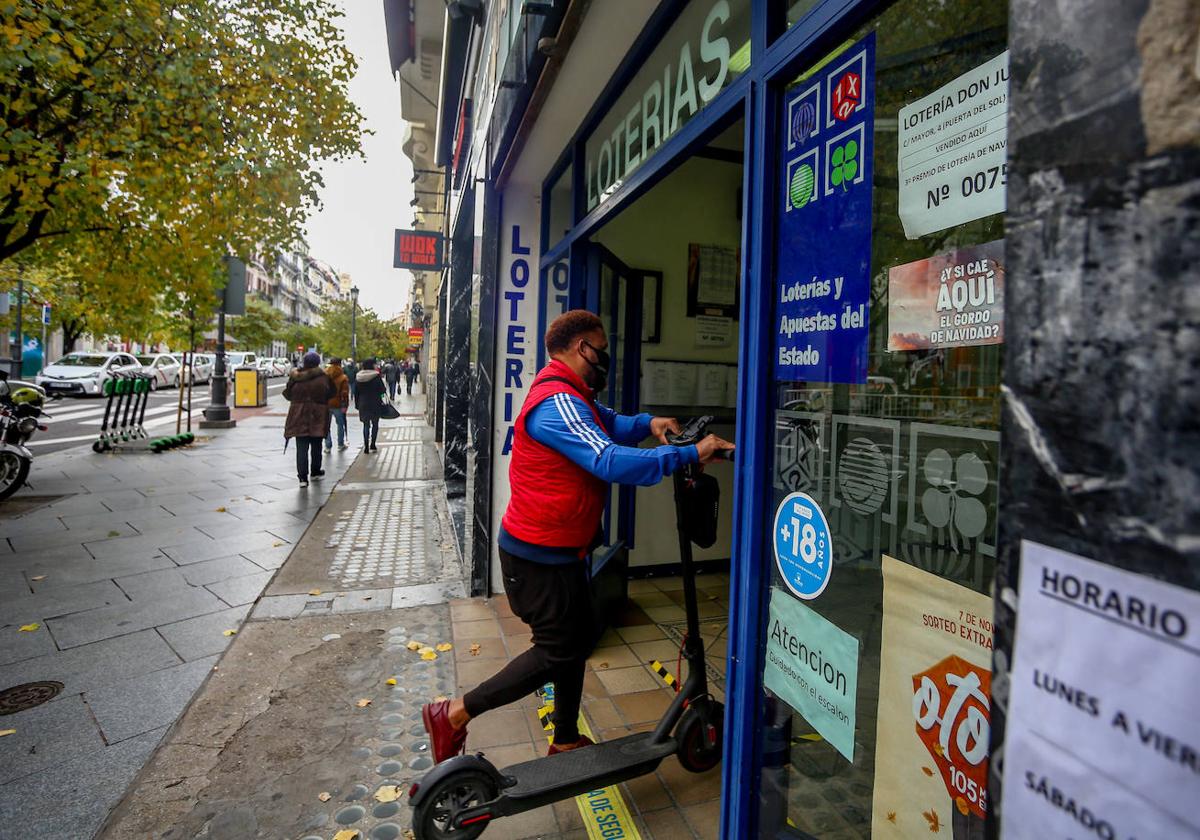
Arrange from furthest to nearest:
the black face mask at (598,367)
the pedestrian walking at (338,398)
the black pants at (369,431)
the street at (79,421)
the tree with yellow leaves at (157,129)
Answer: the black pants at (369,431)
the street at (79,421)
the pedestrian walking at (338,398)
the tree with yellow leaves at (157,129)
the black face mask at (598,367)

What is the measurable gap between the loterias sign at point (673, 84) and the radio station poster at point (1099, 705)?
1974 millimetres

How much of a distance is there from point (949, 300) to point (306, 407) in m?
9.07

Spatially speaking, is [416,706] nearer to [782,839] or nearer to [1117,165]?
[782,839]

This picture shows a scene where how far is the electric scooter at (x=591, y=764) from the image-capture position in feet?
7.67

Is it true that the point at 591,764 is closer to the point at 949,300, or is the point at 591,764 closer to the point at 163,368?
the point at 949,300

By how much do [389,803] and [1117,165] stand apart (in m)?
3.01

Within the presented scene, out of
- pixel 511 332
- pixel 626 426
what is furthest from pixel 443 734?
pixel 511 332

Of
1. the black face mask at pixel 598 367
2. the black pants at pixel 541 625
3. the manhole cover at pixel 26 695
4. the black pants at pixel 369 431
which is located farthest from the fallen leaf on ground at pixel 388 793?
the black pants at pixel 369 431

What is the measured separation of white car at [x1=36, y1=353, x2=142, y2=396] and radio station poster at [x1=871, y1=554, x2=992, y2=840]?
87.6 ft

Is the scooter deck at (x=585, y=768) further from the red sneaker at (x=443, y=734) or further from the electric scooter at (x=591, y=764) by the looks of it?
the red sneaker at (x=443, y=734)

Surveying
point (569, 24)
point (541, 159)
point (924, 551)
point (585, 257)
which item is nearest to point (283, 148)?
point (541, 159)

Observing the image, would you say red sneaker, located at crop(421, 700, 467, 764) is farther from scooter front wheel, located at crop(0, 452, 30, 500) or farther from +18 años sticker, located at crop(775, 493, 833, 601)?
scooter front wheel, located at crop(0, 452, 30, 500)

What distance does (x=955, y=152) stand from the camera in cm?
143

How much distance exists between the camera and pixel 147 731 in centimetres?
318
